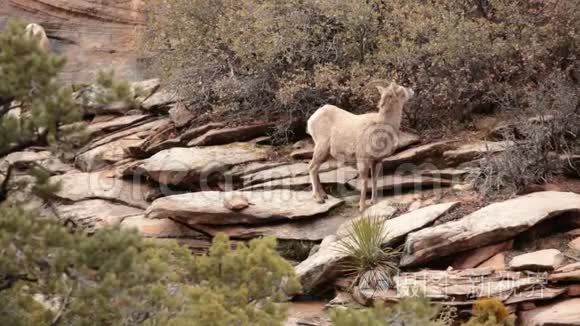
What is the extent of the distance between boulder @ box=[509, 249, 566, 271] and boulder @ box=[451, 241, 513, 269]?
18.6 inches

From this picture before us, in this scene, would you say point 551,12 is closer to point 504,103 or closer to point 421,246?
point 504,103

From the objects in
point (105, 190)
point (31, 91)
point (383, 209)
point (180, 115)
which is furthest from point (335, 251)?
point (180, 115)

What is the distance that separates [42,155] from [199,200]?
5822mm

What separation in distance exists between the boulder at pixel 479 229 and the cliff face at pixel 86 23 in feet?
41.1

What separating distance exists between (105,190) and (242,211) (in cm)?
347

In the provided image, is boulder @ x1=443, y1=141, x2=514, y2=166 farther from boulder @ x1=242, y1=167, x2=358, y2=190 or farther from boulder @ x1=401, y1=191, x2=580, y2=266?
boulder @ x1=401, y1=191, x2=580, y2=266

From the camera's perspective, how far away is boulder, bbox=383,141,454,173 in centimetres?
1389

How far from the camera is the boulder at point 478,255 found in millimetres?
11219

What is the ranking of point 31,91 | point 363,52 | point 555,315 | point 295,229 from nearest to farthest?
point 31,91
point 555,315
point 295,229
point 363,52

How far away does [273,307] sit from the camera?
26.1ft

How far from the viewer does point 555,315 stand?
9562 millimetres

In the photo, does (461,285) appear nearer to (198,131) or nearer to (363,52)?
(363,52)

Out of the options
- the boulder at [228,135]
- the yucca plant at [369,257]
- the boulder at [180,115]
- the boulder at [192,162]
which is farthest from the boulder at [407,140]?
the boulder at [180,115]

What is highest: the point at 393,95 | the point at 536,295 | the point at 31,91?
the point at 393,95
